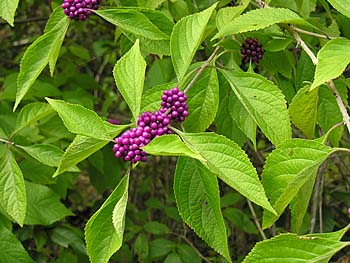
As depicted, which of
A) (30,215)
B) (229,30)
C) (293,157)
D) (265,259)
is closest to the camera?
(265,259)

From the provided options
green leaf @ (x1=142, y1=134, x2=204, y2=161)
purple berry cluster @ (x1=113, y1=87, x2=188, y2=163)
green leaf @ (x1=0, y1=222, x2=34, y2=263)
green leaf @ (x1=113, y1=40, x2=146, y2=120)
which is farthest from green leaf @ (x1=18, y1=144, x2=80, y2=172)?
green leaf @ (x1=142, y1=134, x2=204, y2=161)

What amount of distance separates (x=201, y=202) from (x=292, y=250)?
28cm

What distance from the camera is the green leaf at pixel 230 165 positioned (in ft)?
3.67

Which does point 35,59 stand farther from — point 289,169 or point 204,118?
point 289,169

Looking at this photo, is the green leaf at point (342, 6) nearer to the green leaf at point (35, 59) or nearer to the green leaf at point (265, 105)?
the green leaf at point (265, 105)

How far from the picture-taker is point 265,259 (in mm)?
1113

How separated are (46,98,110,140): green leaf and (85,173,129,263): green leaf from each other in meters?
0.10

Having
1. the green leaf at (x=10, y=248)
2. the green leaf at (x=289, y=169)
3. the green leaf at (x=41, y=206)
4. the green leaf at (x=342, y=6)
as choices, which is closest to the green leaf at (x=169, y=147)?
the green leaf at (x=289, y=169)

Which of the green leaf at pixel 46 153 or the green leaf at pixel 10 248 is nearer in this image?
the green leaf at pixel 46 153

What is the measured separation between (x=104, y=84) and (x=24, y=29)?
2.41 feet

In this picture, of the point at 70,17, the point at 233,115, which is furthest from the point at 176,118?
the point at 70,17

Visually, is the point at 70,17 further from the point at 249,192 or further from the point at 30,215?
the point at 30,215

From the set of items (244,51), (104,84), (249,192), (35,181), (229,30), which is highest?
(229,30)

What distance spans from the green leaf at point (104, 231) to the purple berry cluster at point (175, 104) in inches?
6.4
